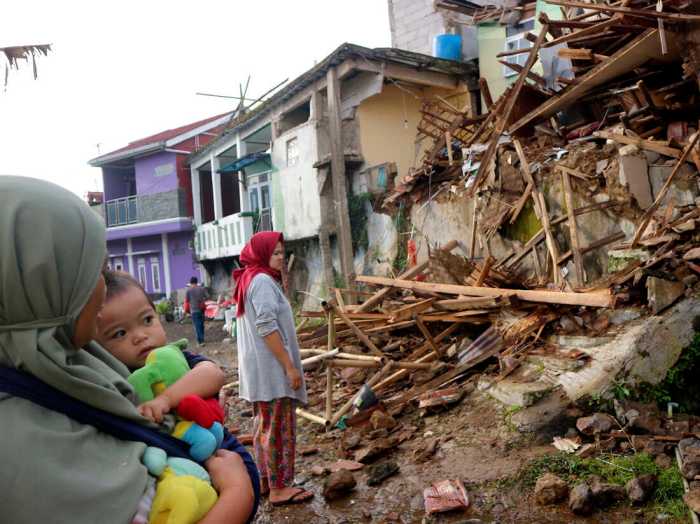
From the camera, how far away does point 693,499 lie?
308 cm

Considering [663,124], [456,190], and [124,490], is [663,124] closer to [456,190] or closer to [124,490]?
[456,190]

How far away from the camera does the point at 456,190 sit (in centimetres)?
972

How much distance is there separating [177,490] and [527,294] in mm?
5035

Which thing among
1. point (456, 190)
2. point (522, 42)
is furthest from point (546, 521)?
point (522, 42)

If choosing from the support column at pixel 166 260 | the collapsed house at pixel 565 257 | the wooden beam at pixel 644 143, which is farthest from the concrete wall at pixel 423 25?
the support column at pixel 166 260

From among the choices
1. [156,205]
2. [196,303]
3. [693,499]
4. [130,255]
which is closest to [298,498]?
[693,499]

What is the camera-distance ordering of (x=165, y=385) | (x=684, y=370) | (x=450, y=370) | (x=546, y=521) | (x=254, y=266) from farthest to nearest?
(x=450, y=370), (x=684, y=370), (x=254, y=266), (x=546, y=521), (x=165, y=385)

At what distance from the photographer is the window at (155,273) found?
83.5ft

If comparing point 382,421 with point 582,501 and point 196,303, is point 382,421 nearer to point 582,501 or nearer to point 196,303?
point 582,501

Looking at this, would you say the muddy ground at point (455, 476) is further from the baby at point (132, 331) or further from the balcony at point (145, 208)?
the balcony at point (145, 208)

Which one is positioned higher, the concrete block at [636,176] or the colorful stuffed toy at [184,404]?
the concrete block at [636,176]

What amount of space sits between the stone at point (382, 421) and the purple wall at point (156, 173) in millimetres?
20337

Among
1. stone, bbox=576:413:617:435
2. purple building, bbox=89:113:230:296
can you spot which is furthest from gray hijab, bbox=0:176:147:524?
purple building, bbox=89:113:230:296

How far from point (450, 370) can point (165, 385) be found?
16.0ft
